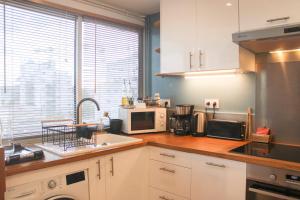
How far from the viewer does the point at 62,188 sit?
64.6 inches

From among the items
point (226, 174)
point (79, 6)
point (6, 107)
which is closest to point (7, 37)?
point (6, 107)

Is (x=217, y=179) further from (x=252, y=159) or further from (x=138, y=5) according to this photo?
(x=138, y=5)

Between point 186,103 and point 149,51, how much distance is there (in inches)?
32.7

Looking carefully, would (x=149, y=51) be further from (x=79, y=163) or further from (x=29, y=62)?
(x=79, y=163)

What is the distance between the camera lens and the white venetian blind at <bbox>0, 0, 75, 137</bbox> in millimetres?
2014

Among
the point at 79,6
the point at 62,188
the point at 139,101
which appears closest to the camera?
the point at 62,188

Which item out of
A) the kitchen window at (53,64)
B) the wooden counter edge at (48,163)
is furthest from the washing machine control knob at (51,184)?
the kitchen window at (53,64)

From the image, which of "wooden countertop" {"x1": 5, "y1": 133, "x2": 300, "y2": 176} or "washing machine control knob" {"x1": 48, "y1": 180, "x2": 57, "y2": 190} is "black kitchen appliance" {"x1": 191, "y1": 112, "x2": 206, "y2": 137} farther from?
"washing machine control knob" {"x1": 48, "y1": 180, "x2": 57, "y2": 190}

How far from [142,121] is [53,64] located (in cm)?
100

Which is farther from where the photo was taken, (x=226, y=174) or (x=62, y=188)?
(x=226, y=174)

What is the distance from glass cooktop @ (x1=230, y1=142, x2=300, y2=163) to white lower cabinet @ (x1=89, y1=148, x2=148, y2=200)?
0.79m

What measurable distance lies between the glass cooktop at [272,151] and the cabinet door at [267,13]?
2.91 feet

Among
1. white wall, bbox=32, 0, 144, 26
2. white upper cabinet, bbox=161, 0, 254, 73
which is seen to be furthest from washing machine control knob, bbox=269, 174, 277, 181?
white wall, bbox=32, 0, 144, 26

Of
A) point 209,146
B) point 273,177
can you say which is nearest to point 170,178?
point 209,146
